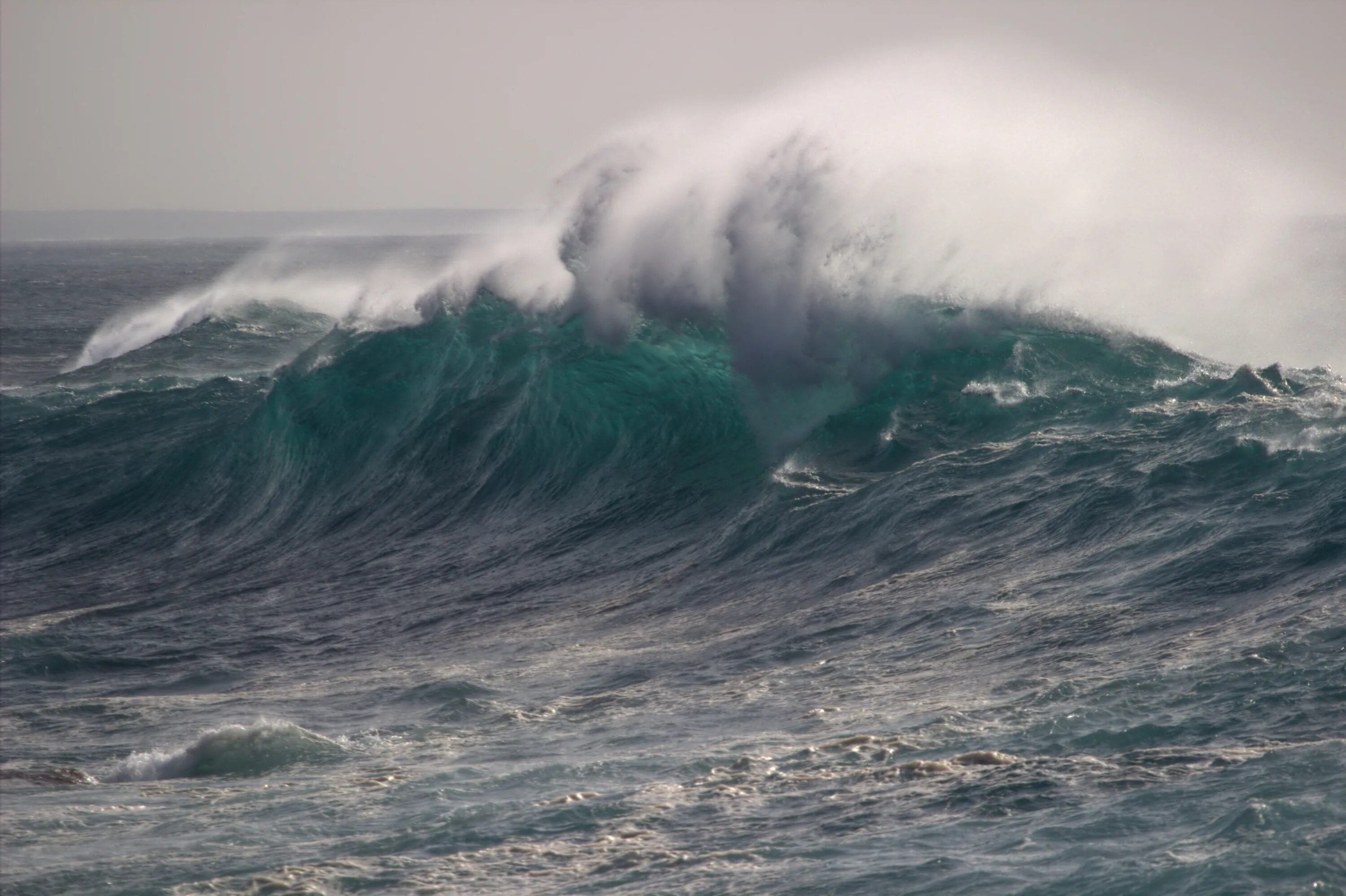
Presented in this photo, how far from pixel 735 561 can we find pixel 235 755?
5.01 meters

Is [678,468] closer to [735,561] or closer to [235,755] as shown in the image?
[735,561]

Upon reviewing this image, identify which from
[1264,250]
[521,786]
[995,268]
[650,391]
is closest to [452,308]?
[650,391]

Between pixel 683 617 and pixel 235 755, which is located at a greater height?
pixel 683 617

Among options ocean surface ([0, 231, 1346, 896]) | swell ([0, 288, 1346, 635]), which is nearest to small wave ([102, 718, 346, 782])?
ocean surface ([0, 231, 1346, 896])

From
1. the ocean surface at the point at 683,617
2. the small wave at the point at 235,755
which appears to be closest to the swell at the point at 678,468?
the ocean surface at the point at 683,617

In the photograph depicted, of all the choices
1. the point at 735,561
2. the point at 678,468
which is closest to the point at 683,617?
the point at 735,561

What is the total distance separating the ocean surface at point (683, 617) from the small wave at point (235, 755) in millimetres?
38

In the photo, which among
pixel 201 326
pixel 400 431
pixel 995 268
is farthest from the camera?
pixel 201 326

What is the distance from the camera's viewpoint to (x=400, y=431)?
16969 mm

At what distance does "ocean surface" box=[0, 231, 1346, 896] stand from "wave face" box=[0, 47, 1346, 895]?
1.6 inches

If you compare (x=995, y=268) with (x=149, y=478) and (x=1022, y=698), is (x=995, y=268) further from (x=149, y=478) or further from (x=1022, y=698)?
(x=149, y=478)

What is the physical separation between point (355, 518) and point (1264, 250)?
1301 cm

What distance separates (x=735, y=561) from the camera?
11570 millimetres

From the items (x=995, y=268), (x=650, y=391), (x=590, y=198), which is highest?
(x=590, y=198)
